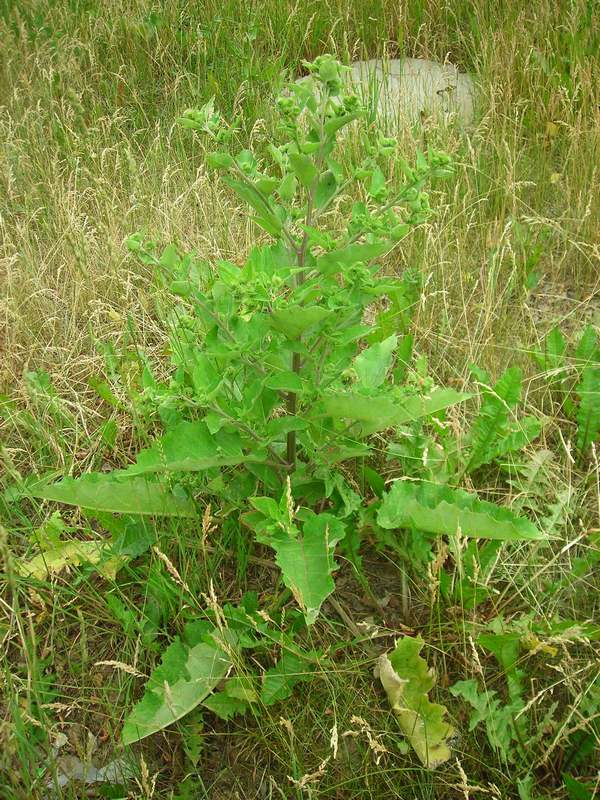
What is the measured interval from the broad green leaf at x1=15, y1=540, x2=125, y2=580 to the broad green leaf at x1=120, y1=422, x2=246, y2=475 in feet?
1.19

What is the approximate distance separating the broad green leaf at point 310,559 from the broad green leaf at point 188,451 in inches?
7.7

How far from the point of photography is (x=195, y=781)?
5.36ft

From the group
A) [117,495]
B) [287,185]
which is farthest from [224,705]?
[287,185]

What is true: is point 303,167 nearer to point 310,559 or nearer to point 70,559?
point 310,559

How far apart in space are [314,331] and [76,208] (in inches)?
77.0

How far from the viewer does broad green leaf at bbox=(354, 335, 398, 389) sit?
1876 millimetres

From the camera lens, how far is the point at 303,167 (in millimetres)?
1501

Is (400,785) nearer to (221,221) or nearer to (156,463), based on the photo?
(156,463)

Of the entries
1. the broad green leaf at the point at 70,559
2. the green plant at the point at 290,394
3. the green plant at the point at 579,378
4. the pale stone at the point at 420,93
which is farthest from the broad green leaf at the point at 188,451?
the pale stone at the point at 420,93

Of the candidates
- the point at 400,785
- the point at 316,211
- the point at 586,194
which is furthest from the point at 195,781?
the point at 586,194

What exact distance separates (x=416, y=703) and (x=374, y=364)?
81 cm

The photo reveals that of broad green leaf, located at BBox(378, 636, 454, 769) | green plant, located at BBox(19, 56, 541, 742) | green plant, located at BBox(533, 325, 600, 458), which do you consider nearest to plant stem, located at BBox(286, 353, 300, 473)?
green plant, located at BBox(19, 56, 541, 742)

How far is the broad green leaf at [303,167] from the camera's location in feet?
4.87

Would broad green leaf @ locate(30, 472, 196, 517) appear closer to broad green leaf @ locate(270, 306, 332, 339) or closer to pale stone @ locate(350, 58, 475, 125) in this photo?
broad green leaf @ locate(270, 306, 332, 339)
